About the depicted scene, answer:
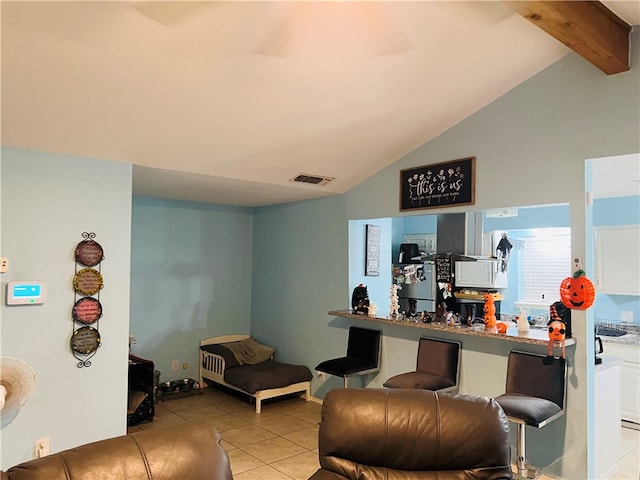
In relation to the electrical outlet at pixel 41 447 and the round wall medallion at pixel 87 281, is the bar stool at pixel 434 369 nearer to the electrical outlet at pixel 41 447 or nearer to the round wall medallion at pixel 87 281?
the round wall medallion at pixel 87 281

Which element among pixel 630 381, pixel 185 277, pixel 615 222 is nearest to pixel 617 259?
pixel 615 222

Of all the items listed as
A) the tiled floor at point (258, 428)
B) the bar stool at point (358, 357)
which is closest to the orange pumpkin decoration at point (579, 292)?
the bar stool at point (358, 357)

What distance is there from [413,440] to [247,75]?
220cm

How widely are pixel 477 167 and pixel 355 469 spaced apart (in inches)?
102

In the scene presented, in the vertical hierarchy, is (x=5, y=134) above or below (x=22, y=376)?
above

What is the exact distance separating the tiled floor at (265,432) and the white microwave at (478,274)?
1953 millimetres

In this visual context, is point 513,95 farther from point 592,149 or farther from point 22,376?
point 22,376

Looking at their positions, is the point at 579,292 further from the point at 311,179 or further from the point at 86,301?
the point at 86,301

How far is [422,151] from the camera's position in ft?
13.7

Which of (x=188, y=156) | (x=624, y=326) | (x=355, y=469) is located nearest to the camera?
(x=355, y=469)

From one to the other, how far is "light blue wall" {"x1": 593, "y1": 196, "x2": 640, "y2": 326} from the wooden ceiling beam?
2700 mm

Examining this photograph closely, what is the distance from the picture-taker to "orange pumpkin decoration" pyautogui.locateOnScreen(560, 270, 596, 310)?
3.11 m

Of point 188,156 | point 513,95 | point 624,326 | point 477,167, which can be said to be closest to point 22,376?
point 188,156

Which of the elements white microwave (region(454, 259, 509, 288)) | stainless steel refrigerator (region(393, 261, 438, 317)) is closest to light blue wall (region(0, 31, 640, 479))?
stainless steel refrigerator (region(393, 261, 438, 317))
